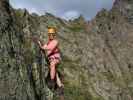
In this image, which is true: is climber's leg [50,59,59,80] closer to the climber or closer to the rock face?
the climber

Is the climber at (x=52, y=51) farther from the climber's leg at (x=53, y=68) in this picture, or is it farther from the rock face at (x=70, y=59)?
the rock face at (x=70, y=59)

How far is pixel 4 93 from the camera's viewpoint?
19.1m

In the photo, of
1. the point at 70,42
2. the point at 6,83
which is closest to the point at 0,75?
the point at 6,83

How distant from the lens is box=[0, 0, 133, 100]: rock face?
20.1 meters

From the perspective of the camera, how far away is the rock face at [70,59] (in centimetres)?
2012

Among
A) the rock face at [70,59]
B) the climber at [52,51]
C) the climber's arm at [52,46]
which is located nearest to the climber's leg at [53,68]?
the climber at [52,51]

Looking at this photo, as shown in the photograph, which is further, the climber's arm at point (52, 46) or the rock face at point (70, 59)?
the rock face at point (70, 59)

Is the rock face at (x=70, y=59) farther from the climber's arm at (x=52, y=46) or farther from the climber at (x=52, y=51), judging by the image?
the climber's arm at (x=52, y=46)

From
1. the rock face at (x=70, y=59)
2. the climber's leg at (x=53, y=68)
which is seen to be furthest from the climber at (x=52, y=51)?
the rock face at (x=70, y=59)

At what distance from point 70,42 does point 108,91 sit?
24.2 meters

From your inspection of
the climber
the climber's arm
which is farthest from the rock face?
the climber's arm

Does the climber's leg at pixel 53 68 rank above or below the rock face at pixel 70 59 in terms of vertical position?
below

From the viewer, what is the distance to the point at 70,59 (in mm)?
140250

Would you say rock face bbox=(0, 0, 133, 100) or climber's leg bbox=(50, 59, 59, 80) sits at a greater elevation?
rock face bbox=(0, 0, 133, 100)
